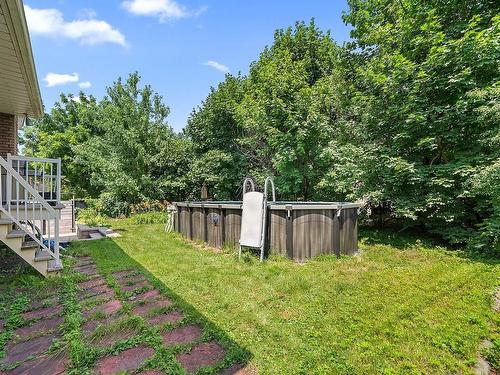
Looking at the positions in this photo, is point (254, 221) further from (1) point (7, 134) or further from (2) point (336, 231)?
(1) point (7, 134)

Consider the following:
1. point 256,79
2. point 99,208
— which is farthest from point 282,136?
point 99,208

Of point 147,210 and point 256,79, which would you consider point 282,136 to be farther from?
point 147,210

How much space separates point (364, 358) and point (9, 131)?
29.1ft

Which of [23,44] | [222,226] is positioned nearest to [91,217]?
[222,226]

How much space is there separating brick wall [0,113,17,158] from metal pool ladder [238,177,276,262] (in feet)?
20.0

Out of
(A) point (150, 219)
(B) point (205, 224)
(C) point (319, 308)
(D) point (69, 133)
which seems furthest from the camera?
(D) point (69, 133)

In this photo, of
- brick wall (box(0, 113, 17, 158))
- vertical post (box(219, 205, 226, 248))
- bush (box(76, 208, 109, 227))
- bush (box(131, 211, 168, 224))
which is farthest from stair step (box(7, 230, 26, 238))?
bush (box(131, 211, 168, 224))

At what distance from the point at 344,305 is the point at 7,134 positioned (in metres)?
8.56

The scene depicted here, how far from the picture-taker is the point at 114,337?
108 inches

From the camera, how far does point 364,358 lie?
2428 mm

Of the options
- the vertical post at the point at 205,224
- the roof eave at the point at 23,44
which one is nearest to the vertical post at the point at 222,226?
the vertical post at the point at 205,224

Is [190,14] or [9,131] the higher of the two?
[190,14]

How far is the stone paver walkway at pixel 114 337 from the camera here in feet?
7.61

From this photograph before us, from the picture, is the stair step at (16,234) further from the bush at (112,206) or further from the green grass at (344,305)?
the bush at (112,206)
